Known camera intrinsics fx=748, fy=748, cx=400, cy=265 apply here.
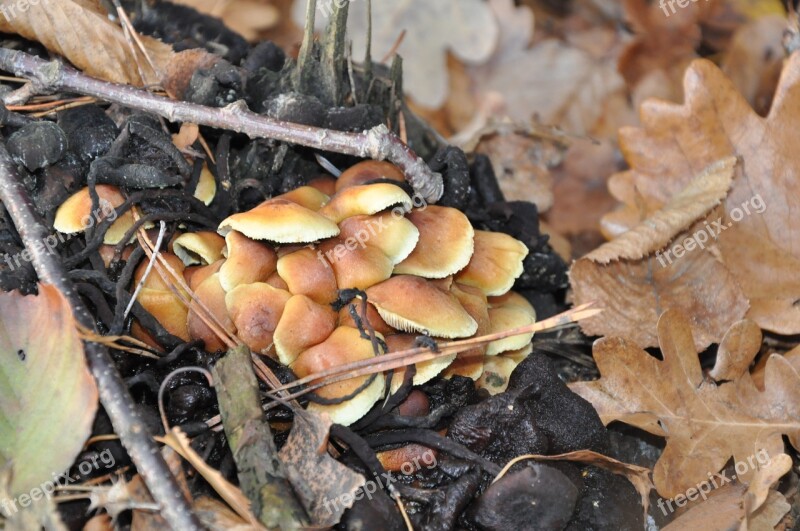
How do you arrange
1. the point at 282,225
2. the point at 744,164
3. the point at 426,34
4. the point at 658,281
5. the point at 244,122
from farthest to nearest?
1. the point at 426,34
2. the point at 744,164
3. the point at 658,281
4. the point at 244,122
5. the point at 282,225

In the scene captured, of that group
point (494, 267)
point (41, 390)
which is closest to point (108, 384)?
point (41, 390)

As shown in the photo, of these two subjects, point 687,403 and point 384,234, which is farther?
point 687,403

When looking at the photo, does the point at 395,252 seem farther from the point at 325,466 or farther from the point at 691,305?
the point at 691,305

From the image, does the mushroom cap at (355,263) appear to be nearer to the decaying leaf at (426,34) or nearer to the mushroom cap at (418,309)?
the mushroom cap at (418,309)

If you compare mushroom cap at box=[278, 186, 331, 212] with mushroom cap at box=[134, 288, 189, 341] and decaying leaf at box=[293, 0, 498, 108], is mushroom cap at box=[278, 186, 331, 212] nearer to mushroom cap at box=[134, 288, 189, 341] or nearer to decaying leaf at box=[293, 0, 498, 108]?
mushroom cap at box=[134, 288, 189, 341]

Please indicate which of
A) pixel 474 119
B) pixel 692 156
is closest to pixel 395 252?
pixel 692 156

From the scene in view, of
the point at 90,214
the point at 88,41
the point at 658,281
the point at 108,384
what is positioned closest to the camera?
the point at 108,384

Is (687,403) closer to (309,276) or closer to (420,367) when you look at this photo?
(420,367)
